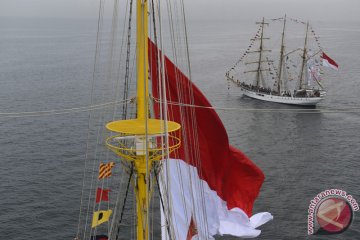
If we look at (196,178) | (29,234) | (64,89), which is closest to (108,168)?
(196,178)

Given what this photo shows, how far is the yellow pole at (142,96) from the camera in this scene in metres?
13.6

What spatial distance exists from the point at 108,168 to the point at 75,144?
5905cm

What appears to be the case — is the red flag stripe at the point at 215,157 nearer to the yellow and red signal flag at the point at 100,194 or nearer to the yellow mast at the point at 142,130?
the yellow and red signal flag at the point at 100,194

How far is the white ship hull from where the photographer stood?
396ft

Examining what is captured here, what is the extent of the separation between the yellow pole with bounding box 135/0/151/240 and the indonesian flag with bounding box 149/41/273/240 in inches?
262

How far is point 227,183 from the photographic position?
23.5 m

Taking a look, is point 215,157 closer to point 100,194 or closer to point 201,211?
point 201,211

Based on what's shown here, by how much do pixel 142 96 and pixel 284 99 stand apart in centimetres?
11749

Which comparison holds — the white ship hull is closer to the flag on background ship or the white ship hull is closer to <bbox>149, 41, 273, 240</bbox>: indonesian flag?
<bbox>149, 41, 273, 240</bbox>: indonesian flag

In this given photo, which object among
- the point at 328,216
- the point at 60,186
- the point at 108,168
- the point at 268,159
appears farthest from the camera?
the point at 268,159

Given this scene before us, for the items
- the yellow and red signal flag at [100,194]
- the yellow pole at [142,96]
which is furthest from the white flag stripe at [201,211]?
the yellow pole at [142,96]

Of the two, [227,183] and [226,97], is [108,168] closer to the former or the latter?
[227,183]

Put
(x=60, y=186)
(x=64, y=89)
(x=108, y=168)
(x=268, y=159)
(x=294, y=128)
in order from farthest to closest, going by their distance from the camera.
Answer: (x=64, y=89)
(x=294, y=128)
(x=268, y=159)
(x=60, y=186)
(x=108, y=168)

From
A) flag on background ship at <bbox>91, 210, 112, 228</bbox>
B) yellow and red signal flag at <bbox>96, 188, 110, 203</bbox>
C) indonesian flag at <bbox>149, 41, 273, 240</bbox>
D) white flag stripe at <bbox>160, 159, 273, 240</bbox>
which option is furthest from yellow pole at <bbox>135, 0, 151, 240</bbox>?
indonesian flag at <bbox>149, 41, 273, 240</bbox>
